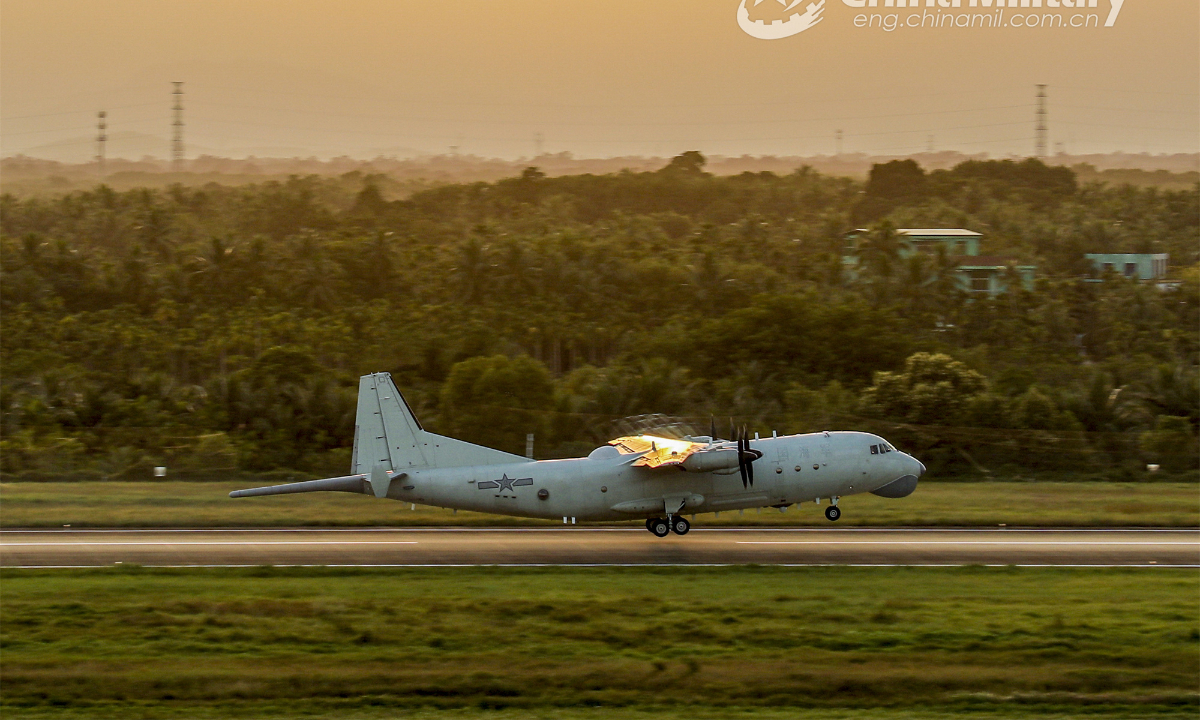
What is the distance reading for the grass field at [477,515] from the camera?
46.0 meters

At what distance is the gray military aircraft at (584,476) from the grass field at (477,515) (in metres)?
6.13

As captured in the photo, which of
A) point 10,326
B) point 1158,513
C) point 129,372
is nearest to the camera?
point 1158,513

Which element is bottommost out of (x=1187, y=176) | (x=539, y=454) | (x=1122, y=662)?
(x=1122, y=662)

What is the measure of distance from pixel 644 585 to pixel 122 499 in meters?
26.9

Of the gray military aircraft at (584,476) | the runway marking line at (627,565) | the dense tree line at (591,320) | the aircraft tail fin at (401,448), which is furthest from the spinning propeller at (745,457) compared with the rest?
the dense tree line at (591,320)

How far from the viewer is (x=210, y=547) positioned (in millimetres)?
41250

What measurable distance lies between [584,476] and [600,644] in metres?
10.1

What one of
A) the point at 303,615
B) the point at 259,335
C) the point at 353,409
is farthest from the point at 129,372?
the point at 303,615

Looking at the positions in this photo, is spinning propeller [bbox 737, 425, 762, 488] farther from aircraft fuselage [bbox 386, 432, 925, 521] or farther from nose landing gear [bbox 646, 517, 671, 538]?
nose landing gear [bbox 646, 517, 671, 538]

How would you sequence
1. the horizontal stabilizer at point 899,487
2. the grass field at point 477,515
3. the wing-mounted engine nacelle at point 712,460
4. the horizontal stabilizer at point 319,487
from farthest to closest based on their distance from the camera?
the grass field at point 477,515
the horizontal stabilizer at point 899,487
the horizontal stabilizer at point 319,487
the wing-mounted engine nacelle at point 712,460

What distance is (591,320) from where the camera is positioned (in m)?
104

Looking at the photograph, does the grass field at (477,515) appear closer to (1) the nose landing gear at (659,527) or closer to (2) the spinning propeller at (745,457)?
(1) the nose landing gear at (659,527)

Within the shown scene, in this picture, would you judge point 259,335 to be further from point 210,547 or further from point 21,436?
point 210,547

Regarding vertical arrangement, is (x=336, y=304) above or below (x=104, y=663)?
above
